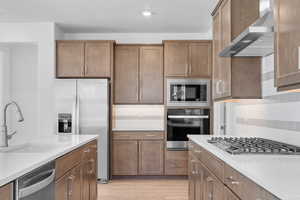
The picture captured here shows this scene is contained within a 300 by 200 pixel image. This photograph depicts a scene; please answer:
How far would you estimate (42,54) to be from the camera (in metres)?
5.43

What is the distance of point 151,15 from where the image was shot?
491 centimetres

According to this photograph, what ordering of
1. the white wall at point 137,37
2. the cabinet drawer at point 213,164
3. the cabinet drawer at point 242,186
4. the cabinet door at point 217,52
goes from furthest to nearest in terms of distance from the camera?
the white wall at point 137,37 → the cabinet door at point 217,52 → the cabinet drawer at point 213,164 → the cabinet drawer at point 242,186

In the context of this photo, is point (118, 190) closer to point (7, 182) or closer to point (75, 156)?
point (75, 156)

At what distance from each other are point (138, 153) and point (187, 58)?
183 cm

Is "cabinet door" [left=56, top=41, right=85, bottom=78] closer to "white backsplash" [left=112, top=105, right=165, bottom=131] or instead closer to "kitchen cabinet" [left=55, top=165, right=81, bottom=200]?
"white backsplash" [left=112, top=105, right=165, bottom=131]

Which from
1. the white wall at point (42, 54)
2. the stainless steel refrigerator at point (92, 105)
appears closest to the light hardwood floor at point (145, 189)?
the stainless steel refrigerator at point (92, 105)

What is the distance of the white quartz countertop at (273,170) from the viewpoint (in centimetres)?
113

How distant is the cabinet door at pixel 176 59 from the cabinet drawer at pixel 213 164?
286 centimetres

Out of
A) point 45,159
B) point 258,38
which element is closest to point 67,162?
point 45,159

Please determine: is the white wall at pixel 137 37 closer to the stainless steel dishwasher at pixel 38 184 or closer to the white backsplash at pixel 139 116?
the white backsplash at pixel 139 116

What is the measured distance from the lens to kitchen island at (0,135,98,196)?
5.27ft

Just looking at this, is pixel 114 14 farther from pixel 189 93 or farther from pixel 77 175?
pixel 77 175

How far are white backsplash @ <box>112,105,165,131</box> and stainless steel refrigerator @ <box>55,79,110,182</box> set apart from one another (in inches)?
23.8

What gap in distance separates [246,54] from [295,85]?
1315 millimetres
